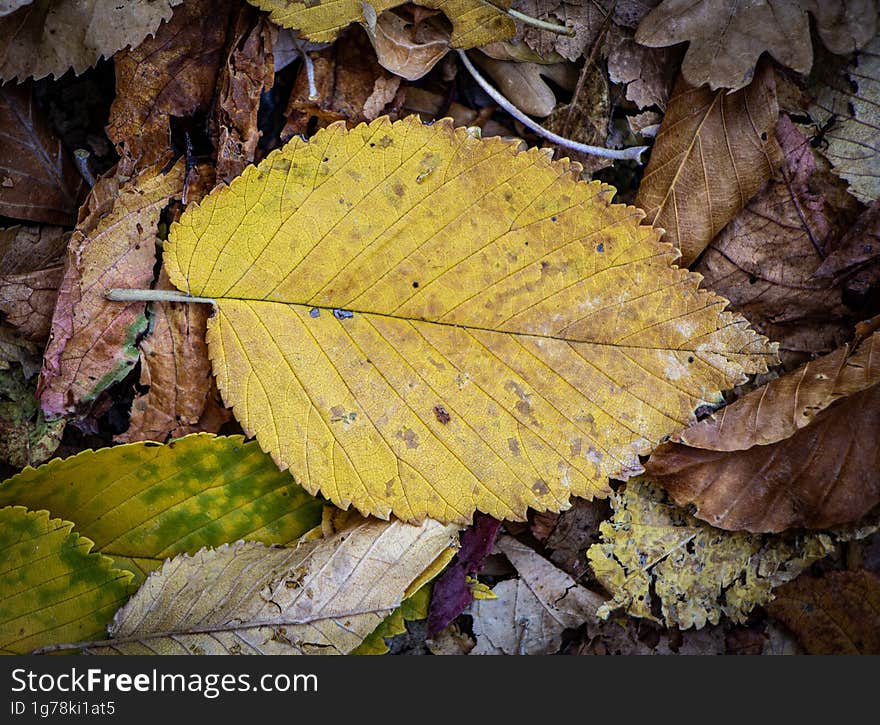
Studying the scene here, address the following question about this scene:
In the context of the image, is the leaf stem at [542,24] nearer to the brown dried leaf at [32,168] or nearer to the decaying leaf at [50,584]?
the brown dried leaf at [32,168]

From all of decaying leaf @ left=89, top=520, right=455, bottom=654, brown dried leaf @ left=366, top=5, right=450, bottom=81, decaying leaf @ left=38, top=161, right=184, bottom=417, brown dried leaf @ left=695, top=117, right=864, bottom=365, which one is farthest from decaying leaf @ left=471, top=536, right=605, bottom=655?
brown dried leaf @ left=366, top=5, right=450, bottom=81

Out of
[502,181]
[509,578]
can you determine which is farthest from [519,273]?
[509,578]

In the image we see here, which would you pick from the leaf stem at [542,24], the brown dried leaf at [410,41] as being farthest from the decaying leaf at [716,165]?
the brown dried leaf at [410,41]

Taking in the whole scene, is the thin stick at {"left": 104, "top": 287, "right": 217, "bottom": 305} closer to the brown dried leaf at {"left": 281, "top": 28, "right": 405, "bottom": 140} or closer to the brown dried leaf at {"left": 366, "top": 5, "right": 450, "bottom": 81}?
the brown dried leaf at {"left": 281, "top": 28, "right": 405, "bottom": 140}

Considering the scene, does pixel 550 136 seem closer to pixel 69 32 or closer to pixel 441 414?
pixel 441 414

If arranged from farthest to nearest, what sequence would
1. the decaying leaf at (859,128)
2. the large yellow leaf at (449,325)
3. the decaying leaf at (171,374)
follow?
the decaying leaf at (859,128)
the decaying leaf at (171,374)
the large yellow leaf at (449,325)

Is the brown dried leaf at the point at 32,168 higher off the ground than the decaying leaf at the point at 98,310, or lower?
higher

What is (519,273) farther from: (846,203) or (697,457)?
(846,203)
